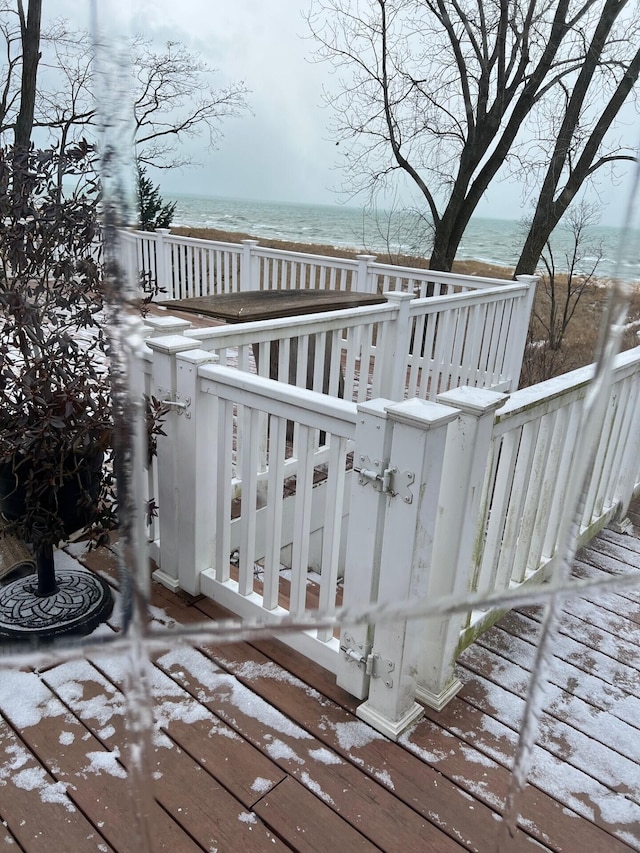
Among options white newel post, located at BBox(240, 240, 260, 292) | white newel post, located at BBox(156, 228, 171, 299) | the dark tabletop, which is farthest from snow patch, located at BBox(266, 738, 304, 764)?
white newel post, located at BBox(156, 228, 171, 299)

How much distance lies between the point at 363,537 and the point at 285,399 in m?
0.43

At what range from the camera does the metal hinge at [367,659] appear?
1.61 meters

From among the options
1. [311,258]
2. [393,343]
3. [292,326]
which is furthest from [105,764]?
[311,258]

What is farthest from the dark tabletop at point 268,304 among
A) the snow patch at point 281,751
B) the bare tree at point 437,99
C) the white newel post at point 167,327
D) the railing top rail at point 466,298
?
the snow patch at point 281,751

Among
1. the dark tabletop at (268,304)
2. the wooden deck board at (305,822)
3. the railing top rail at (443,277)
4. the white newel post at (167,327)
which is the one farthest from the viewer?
the railing top rail at (443,277)

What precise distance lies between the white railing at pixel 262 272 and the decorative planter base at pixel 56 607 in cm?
256

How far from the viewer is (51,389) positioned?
178cm

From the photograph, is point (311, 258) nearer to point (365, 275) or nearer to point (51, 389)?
point (365, 275)

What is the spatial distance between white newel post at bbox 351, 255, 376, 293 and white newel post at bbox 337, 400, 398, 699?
3965mm

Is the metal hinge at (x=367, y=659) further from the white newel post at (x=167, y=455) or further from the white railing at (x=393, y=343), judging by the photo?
the white railing at (x=393, y=343)

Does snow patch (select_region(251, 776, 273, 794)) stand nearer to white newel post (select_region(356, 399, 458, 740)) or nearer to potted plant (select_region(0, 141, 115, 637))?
white newel post (select_region(356, 399, 458, 740))

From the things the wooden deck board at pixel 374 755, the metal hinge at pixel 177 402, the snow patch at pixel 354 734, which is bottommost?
the snow patch at pixel 354 734

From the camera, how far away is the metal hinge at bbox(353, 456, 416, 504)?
1.47 m

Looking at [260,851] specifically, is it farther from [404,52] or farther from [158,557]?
[404,52]
